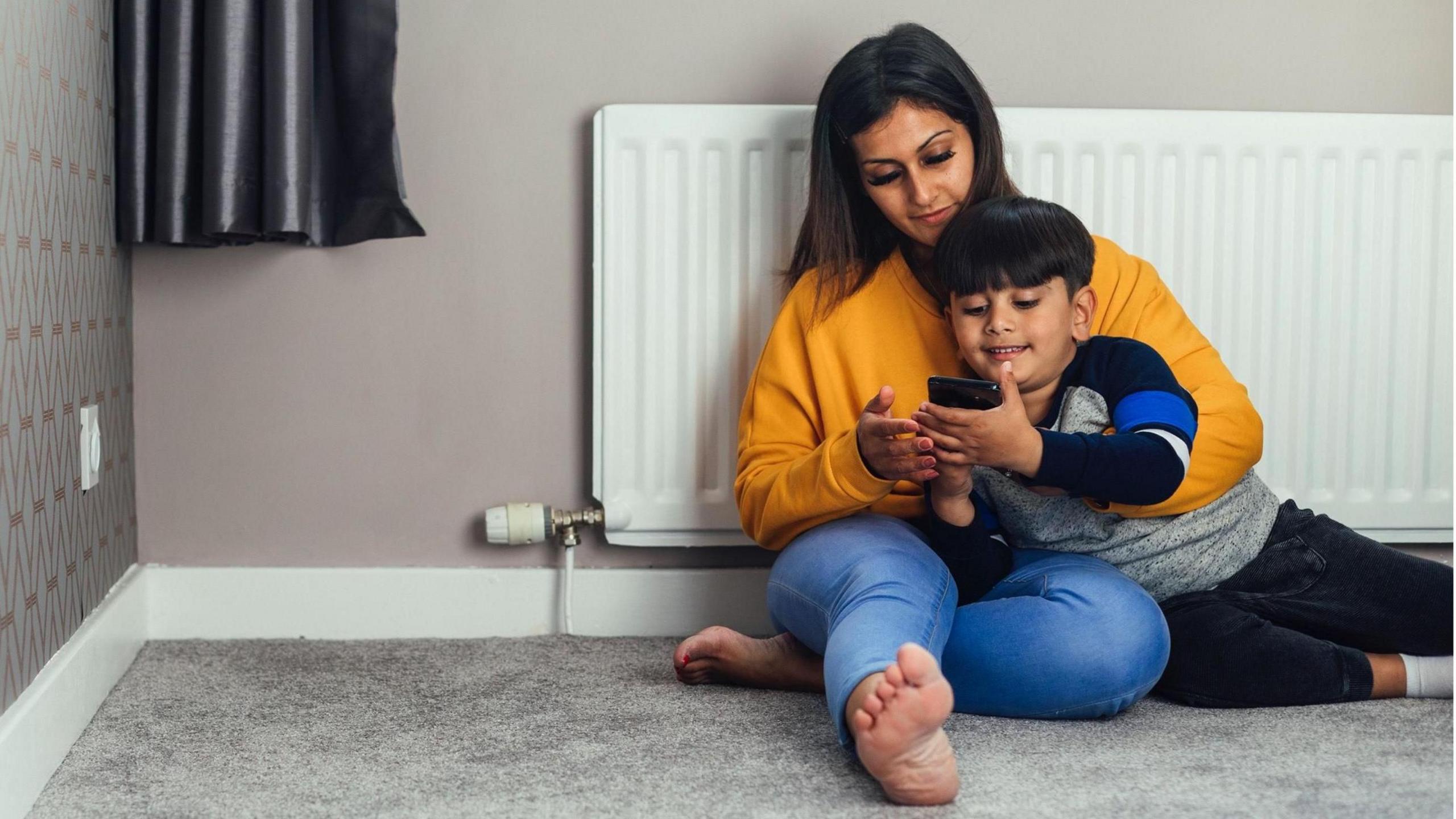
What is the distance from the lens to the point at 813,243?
1427 millimetres

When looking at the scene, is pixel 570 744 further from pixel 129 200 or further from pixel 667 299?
pixel 129 200

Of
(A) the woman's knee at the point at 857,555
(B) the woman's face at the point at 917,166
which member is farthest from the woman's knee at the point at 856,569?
(B) the woman's face at the point at 917,166

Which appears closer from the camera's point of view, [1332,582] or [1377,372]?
[1332,582]

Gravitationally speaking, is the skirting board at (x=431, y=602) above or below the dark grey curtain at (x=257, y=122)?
below

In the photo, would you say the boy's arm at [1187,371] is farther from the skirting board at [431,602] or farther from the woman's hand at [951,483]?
the skirting board at [431,602]

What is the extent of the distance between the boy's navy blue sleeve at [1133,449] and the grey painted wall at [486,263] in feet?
1.79

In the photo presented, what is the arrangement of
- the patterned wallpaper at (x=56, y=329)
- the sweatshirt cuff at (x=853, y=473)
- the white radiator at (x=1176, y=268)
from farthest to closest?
the white radiator at (x=1176, y=268) < the sweatshirt cuff at (x=853, y=473) < the patterned wallpaper at (x=56, y=329)

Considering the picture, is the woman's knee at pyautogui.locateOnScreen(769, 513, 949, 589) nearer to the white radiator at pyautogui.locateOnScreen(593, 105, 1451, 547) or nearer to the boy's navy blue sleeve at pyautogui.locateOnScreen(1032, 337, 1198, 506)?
the boy's navy blue sleeve at pyautogui.locateOnScreen(1032, 337, 1198, 506)

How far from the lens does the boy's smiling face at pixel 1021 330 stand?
121 centimetres

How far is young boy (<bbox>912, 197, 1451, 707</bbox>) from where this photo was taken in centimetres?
121

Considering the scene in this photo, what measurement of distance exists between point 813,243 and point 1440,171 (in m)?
0.82

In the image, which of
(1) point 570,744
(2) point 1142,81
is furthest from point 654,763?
(2) point 1142,81

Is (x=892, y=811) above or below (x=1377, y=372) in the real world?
below

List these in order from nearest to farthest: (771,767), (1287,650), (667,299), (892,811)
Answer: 1. (892,811)
2. (771,767)
3. (1287,650)
4. (667,299)
